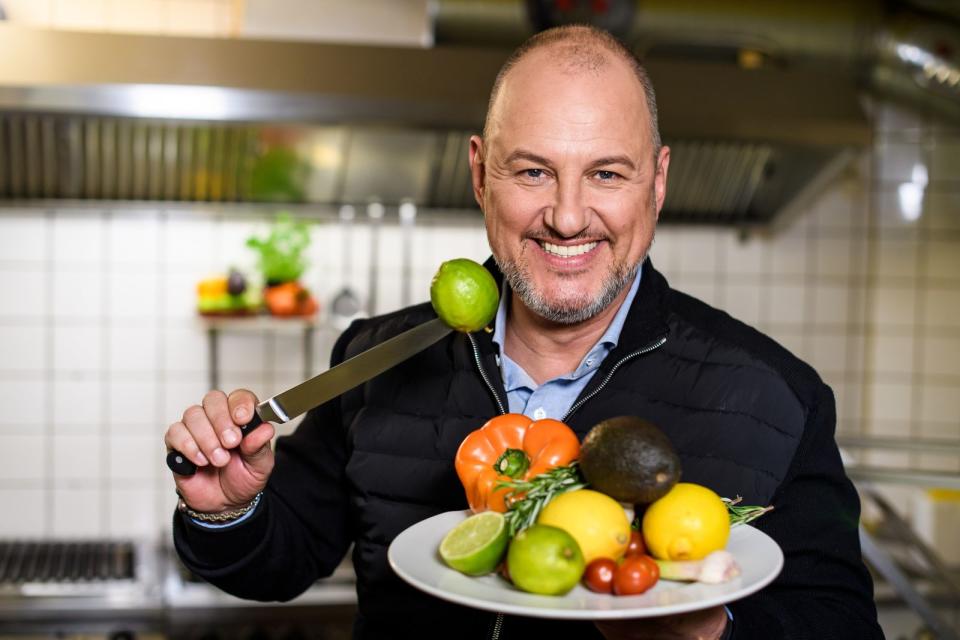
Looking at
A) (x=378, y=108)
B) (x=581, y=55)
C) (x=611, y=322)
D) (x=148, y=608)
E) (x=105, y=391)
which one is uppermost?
(x=378, y=108)

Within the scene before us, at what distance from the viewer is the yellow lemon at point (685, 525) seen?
890 millimetres

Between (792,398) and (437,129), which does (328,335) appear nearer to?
(437,129)

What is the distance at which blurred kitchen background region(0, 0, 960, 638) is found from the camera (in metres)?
2.76

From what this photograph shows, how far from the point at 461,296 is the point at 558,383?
0.21 meters

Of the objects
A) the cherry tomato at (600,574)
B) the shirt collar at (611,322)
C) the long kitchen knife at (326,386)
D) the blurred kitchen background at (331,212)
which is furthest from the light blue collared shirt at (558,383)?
the blurred kitchen background at (331,212)

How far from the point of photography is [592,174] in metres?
1.26

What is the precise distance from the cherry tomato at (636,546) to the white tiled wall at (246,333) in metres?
2.53

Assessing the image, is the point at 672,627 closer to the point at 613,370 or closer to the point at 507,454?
the point at 507,454

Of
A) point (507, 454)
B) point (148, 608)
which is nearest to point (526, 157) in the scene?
point (507, 454)

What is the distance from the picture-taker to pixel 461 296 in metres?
1.25

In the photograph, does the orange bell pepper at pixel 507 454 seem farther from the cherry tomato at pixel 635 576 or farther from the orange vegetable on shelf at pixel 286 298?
the orange vegetable on shelf at pixel 286 298

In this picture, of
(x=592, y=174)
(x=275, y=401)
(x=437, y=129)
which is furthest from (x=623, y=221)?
(x=437, y=129)

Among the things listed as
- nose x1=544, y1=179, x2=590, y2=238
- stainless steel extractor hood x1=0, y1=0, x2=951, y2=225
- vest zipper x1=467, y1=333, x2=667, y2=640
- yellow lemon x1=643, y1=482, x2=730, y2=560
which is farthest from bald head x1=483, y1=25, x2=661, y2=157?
stainless steel extractor hood x1=0, y1=0, x2=951, y2=225

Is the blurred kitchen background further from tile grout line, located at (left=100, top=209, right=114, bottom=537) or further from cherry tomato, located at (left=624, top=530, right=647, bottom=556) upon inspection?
cherry tomato, located at (left=624, top=530, right=647, bottom=556)
